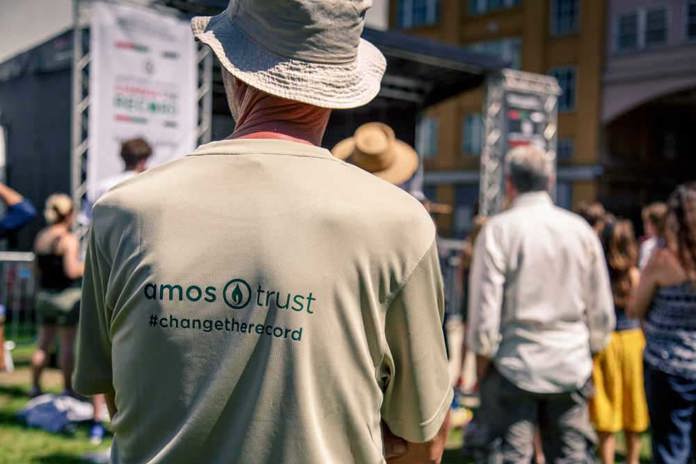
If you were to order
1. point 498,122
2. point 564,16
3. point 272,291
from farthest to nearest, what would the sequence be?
1. point 564,16
2. point 498,122
3. point 272,291

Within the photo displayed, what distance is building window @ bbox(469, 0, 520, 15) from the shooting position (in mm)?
28492

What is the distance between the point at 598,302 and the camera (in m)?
3.55

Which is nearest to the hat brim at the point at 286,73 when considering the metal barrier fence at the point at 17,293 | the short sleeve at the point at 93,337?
the short sleeve at the point at 93,337

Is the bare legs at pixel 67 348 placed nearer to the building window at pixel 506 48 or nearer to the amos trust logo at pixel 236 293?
the amos trust logo at pixel 236 293

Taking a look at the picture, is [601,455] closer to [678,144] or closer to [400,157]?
[400,157]

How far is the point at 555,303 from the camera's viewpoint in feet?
11.3

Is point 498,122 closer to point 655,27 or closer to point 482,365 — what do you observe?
point 482,365

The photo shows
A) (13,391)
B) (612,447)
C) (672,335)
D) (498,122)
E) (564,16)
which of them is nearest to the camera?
(672,335)

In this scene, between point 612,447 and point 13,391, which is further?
point 13,391

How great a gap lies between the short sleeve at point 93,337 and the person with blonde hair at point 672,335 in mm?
3071

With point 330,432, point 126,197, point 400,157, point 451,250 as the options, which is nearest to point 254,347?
point 330,432

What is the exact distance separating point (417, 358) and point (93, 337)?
2.02 feet

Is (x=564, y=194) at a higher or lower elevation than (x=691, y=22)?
lower

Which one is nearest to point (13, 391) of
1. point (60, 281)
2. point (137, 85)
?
point (60, 281)
